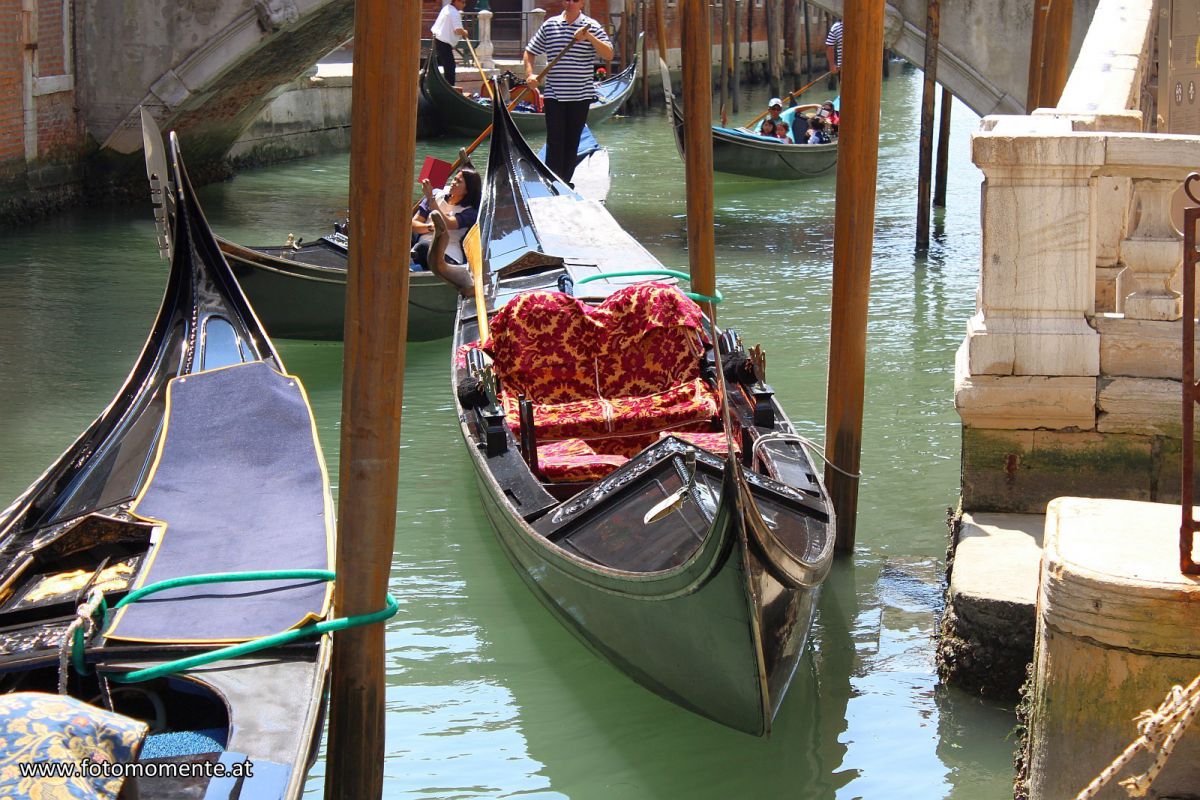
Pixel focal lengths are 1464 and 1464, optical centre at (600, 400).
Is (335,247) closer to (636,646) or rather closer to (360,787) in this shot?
(636,646)

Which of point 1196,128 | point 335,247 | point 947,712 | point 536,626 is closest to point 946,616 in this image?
point 947,712

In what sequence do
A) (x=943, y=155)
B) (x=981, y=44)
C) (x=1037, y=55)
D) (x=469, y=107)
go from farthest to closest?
(x=469, y=107), (x=943, y=155), (x=981, y=44), (x=1037, y=55)

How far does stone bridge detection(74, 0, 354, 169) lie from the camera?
6.06 m

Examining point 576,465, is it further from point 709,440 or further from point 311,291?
point 311,291

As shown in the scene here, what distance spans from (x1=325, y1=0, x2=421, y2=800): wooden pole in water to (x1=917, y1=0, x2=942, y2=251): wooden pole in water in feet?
12.9

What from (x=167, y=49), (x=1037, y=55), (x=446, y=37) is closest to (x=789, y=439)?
(x=1037, y=55)

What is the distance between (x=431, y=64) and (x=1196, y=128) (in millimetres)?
5753

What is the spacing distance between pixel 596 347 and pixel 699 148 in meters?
0.58

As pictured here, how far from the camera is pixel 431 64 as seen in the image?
28.2ft

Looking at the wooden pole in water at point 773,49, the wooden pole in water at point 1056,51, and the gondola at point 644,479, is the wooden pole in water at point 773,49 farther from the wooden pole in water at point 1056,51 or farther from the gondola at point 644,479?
the gondola at point 644,479

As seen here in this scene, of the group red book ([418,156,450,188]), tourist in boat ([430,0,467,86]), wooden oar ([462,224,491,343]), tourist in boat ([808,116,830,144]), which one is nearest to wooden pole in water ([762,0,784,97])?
tourist in boat ([430,0,467,86])

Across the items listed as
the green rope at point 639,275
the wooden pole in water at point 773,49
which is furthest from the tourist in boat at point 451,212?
the wooden pole in water at point 773,49

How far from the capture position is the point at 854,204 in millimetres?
2230

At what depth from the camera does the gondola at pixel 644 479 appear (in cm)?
176
